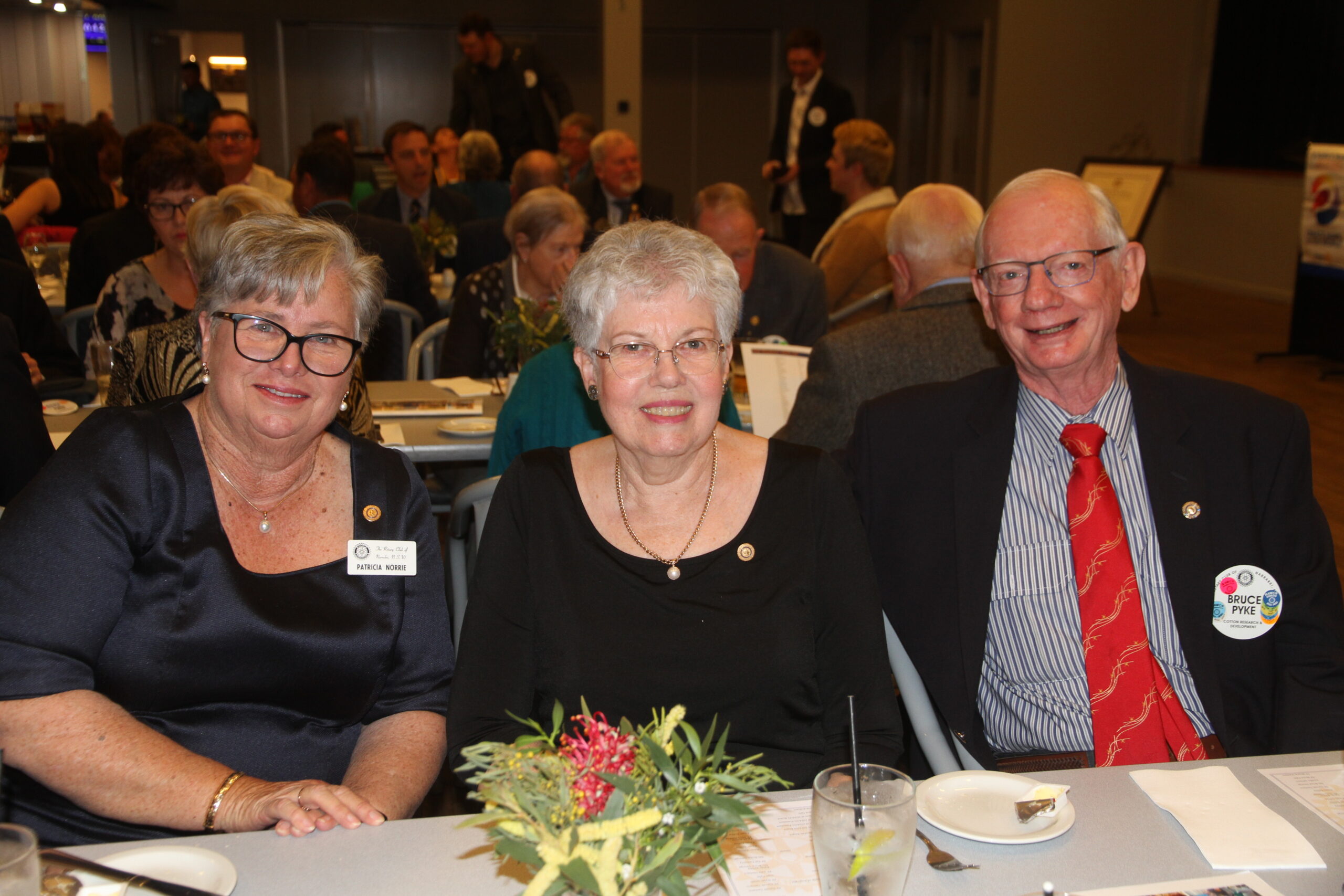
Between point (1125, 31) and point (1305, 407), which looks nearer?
point (1305, 407)

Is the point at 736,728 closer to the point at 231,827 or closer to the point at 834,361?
the point at 231,827

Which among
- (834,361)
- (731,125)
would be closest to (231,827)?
(834,361)

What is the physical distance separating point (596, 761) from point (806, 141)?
952cm

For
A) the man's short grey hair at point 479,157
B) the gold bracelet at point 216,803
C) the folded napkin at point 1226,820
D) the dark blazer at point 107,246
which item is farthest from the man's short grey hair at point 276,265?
the man's short grey hair at point 479,157

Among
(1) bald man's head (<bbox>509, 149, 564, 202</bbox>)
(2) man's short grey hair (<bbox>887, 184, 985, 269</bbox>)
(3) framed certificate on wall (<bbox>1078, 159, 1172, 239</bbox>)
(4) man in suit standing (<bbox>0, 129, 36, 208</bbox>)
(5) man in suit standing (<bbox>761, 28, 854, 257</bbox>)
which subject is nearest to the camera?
(2) man's short grey hair (<bbox>887, 184, 985, 269</bbox>)

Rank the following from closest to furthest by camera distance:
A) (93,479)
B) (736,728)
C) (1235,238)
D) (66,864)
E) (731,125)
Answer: (66,864)
(93,479)
(736,728)
(1235,238)
(731,125)

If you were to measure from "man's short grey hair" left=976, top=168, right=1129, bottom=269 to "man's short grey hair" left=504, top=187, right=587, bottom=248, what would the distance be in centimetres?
246

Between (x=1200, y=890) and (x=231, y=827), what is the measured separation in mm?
1289

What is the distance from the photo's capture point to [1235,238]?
12.1 m

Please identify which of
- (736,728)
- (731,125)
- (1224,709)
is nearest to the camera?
(736,728)

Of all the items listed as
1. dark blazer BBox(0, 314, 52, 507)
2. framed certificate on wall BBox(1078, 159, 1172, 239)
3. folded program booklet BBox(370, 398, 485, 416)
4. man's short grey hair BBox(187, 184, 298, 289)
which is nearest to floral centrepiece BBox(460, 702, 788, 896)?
dark blazer BBox(0, 314, 52, 507)

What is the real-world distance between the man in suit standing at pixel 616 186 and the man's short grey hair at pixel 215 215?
399cm

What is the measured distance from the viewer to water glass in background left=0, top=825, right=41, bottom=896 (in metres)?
1.02

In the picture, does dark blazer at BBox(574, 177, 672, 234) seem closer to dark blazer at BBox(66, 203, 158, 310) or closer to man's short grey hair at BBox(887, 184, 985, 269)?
dark blazer at BBox(66, 203, 158, 310)
